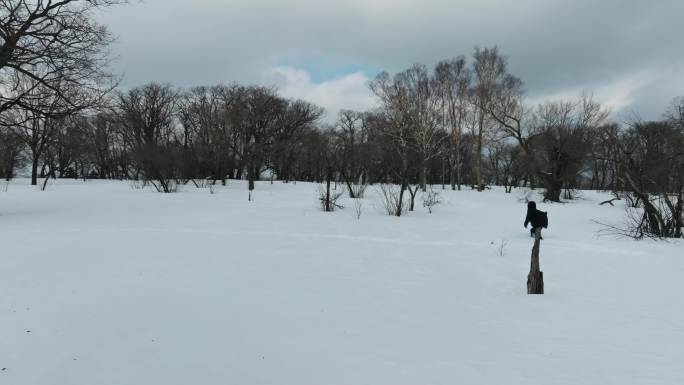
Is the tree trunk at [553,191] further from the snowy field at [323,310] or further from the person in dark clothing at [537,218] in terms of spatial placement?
the person in dark clothing at [537,218]

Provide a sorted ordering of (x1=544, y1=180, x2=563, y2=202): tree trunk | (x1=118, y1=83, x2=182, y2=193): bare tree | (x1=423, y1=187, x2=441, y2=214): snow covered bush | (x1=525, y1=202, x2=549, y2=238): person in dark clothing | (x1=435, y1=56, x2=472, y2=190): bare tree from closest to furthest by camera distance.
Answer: (x1=525, y1=202, x2=549, y2=238): person in dark clothing → (x1=423, y1=187, x2=441, y2=214): snow covered bush → (x1=544, y1=180, x2=563, y2=202): tree trunk → (x1=435, y1=56, x2=472, y2=190): bare tree → (x1=118, y1=83, x2=182, y2=193): bare tree

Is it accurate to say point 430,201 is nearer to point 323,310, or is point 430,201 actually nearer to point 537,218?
point 537,218

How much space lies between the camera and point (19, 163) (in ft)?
180

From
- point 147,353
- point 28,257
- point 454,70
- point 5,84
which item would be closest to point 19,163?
point 5,84

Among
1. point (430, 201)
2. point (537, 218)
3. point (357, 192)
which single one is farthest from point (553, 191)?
point (537, 218)

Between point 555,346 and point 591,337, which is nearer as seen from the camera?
point 555,346

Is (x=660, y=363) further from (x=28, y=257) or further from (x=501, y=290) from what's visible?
(x=28, y=257)

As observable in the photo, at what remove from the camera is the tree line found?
12234 mm

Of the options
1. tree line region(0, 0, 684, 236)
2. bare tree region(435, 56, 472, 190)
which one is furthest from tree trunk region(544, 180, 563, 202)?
bare tree region(435, 56, 472, 190)

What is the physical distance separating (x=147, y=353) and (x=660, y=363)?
4769 mm

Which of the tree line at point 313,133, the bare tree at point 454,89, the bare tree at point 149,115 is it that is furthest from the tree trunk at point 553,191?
the bare tree at point 149,115

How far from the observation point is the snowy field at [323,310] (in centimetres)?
345

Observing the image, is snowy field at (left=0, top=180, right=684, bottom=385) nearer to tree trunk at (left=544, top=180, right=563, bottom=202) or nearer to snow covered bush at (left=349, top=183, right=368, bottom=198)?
snow covered bush at (left=349, top=183, right=368, bottom=198)

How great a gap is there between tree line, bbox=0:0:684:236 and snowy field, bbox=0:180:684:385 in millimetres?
4781
